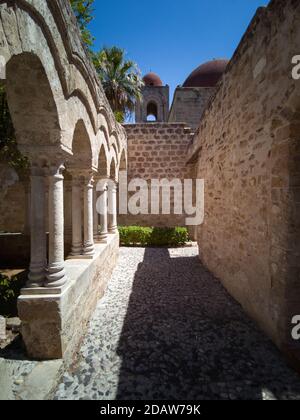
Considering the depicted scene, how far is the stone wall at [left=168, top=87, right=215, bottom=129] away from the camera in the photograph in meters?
14.1

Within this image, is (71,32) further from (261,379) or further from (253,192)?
(261,379)

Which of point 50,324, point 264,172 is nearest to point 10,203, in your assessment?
point 50,324

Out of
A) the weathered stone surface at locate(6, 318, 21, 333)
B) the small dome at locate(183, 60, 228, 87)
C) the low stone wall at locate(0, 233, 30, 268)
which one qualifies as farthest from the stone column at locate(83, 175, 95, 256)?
the small dome at locate(183, 60, 228, 87)

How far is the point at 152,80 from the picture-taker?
2486cm

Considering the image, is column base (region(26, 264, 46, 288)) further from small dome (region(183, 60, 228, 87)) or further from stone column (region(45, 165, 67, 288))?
small dome (region(183, 60, 228, 87))

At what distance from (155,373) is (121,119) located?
1168 cm

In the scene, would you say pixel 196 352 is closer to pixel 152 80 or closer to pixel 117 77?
pixel 117 77

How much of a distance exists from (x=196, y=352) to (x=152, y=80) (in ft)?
89.1

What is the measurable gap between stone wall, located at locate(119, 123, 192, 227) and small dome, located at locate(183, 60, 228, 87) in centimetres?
725

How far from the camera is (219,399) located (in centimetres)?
210

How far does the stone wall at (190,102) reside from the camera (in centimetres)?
1414

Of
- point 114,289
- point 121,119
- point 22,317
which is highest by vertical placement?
point 121,119
